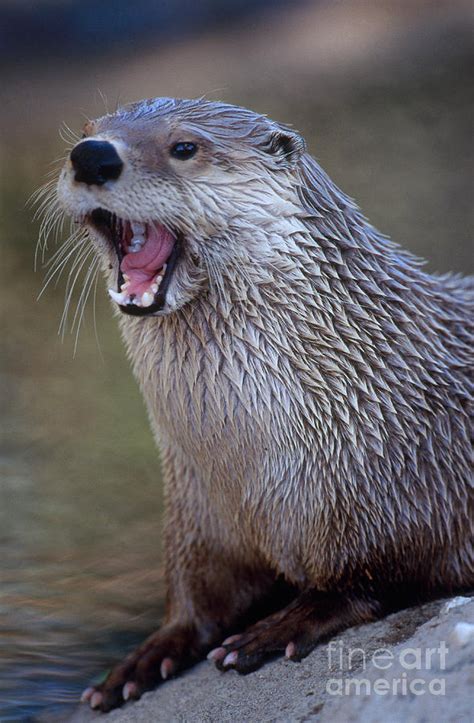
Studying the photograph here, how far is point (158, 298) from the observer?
7.08ft

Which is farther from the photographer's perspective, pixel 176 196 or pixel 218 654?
pixel 218 654

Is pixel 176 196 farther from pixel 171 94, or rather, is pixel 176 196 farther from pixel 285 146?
pixel 171 94

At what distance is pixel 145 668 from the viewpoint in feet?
8.13

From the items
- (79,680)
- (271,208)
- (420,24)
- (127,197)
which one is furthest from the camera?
(420,24)

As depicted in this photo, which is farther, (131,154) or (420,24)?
(420,24)

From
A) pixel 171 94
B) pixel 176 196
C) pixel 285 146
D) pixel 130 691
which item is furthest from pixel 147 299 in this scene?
pixel 171 94

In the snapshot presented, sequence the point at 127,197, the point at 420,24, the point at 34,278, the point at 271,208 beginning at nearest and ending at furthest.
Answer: the point at 127,197, the point at 271,208, the point at 34,278, the point at 420,24

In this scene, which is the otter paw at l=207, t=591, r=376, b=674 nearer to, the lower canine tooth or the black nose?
the lower canine tooth

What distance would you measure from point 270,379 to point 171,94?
4.30 m

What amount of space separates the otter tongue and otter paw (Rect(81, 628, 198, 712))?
2.63 feet

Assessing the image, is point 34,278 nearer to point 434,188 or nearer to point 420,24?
point 434,188

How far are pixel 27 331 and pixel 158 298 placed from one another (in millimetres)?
2912

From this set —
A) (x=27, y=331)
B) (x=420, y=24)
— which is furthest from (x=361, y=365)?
(x=420, y=24)

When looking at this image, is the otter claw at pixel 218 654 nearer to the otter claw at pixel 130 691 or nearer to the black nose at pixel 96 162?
the otter claw at pixel 130 691
